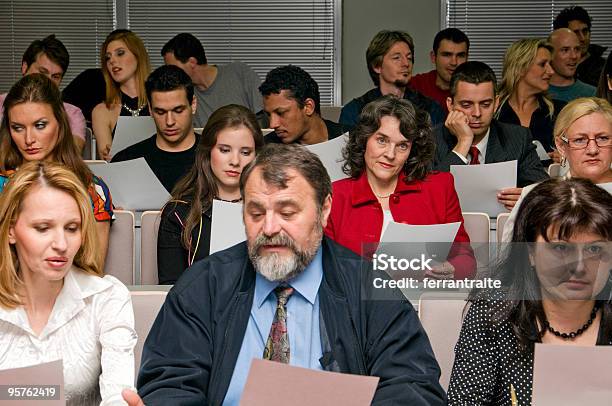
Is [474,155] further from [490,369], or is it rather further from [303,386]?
[303,386]

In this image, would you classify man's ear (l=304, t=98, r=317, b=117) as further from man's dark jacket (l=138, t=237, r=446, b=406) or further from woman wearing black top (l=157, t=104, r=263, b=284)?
man's dark jacket (l=138, t=237, r=446, b=406)

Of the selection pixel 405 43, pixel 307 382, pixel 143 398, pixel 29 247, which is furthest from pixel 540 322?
pixel 405 43

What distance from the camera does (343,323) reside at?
2.27 m

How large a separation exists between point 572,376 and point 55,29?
648 cm

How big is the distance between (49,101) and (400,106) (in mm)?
1315

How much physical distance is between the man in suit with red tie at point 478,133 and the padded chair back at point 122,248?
1519 mm

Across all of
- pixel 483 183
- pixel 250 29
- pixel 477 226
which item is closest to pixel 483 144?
pixel 483 183

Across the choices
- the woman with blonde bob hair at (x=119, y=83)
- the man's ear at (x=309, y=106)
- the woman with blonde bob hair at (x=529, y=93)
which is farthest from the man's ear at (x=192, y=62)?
the woman with blonde bob hair at (x=529, y=93)

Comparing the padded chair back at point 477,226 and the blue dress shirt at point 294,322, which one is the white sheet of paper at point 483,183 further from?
the blue dress shirt at point 294,322

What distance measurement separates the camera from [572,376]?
1864mm

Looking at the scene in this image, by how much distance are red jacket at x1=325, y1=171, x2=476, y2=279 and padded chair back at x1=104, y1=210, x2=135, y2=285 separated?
2.34 feet

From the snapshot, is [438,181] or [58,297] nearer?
[58,297]

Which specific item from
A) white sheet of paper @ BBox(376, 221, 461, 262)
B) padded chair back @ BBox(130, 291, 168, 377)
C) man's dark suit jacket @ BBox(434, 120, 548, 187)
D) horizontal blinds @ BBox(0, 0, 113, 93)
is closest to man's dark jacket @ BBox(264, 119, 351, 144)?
man's dark suit jacket @ BBox(434, 120, 548, 187)

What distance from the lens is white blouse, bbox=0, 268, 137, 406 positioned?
92.1 inches
